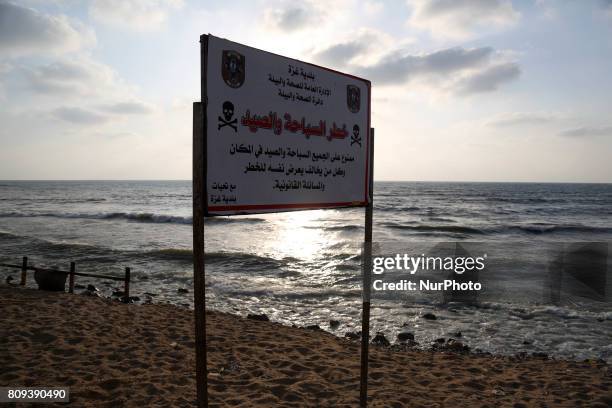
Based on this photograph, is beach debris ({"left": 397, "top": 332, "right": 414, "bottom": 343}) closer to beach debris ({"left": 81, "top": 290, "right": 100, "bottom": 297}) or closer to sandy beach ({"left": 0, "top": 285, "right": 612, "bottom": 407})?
sandy beach ({"left": 0, "top": 285, "right": 612, "bottom": 407})

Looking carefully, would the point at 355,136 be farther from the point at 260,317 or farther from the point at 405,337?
the point at 260,317

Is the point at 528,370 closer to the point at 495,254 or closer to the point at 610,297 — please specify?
the point at 610,297

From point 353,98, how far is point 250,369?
496 centimetres

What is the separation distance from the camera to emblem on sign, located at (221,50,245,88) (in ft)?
8.99

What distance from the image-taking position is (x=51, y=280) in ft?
38.3

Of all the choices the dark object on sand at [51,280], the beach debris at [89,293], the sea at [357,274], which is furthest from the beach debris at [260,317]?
the dark object on sand at [51,280]

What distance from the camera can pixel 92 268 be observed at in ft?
56.7

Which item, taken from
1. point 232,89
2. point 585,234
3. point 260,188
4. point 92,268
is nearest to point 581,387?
point 260,188

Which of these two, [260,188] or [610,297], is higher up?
[260,188]

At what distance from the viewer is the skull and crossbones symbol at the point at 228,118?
9.12 feet

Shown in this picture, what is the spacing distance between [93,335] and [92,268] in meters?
10.9

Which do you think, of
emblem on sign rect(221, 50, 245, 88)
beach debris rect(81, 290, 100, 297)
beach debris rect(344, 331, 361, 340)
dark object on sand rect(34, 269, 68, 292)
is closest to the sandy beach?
beach debris rect(344, 331, 361, 340)

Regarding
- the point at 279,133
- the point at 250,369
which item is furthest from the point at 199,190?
the point at 250,369

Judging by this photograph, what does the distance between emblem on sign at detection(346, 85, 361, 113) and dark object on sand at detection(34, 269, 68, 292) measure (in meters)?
11.5
